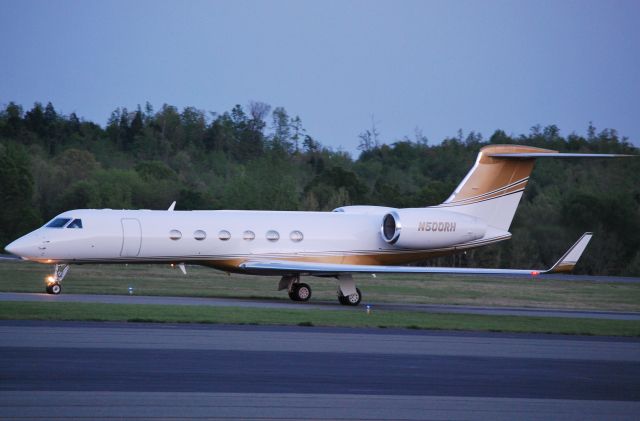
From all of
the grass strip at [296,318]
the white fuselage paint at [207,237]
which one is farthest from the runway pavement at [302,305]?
the grass strip at [296,318]

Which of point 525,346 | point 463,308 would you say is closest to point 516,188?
point 463,308

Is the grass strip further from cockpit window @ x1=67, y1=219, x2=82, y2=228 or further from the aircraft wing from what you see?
cockpit window @ x1=67, y1=219, x2=82, y2=228

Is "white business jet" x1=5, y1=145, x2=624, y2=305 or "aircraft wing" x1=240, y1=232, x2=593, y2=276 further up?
"white business jet" x1=5, y1=145, x2=624, y2=305

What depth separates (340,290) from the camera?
26.9 meters

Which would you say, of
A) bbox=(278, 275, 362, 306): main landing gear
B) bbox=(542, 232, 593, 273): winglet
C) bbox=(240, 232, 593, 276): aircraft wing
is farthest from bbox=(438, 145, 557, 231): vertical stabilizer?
bbox=(542, 232, 593, 273): winglet

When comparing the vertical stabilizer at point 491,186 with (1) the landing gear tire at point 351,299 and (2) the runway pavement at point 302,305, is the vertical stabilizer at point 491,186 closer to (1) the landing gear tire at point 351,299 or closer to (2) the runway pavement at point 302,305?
(2) the runway pavement at point 302,305

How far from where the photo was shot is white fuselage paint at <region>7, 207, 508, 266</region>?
83.5 ft

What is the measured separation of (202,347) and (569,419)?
6265mm

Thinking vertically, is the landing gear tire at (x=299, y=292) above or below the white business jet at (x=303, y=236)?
below

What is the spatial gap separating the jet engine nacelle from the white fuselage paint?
44 mm

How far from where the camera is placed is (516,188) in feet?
97.3

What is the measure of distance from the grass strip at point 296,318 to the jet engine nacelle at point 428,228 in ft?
14.8

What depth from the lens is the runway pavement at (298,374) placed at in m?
10.8

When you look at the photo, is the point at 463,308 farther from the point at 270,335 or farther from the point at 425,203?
the point at 425,203
